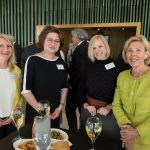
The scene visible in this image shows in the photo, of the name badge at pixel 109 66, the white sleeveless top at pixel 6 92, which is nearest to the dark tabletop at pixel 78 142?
the white sleeveless top at pixel 6 92

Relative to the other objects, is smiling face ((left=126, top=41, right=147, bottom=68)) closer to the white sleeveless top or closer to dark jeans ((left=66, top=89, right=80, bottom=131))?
the white sleeveless top

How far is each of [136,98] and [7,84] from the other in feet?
3.65

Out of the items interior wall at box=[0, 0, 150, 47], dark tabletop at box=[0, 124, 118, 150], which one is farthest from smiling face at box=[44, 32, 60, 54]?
interior wall at box=[0, 0, 150, 47]

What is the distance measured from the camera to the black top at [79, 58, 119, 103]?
2.27 metres

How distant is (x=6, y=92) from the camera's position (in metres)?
2.10

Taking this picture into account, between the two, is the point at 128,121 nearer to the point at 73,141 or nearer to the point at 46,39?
the point at 73,141

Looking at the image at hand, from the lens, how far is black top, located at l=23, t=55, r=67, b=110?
88.1 inches

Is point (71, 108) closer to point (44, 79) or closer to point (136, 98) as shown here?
point (44, 79)

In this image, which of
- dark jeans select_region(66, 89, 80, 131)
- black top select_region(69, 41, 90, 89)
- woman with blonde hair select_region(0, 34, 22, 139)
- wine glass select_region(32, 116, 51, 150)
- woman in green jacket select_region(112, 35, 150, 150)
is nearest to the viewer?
wine glass select_region(32, 116, 51, 150)

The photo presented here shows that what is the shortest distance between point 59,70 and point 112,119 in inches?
27.4

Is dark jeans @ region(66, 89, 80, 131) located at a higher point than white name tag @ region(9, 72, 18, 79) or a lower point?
lower

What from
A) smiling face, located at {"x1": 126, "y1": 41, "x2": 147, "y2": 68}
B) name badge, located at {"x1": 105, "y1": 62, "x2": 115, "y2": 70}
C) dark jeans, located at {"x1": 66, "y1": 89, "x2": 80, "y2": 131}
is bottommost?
dark jeans, located at {"x1": 66, "y1": 89, "x2": 80, "y2": 131}

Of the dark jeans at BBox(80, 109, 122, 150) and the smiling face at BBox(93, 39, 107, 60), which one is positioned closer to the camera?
the dark jeans at BBox(80, 109, 122, 150)

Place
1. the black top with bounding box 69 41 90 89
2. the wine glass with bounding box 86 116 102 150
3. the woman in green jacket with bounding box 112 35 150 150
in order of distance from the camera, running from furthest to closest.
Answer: the black top with bounding box 69 41 90 89 < the woman in green jacket with bounding box 112 35 150 150 < the wine glass with bounding box 86 116 102 150
